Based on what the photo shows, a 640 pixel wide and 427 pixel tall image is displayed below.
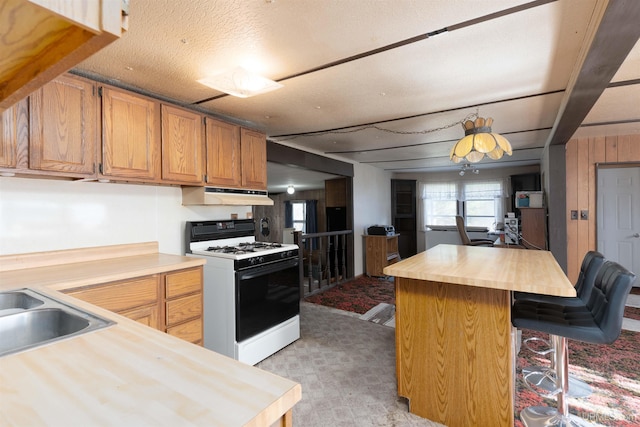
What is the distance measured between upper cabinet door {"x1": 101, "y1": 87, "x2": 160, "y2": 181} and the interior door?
5.82 m

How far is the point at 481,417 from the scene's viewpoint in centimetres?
176

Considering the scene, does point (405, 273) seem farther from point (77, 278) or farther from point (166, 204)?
point (166, 204)

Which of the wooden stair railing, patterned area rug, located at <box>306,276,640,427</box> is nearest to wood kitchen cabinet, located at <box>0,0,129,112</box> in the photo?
patterned area rug, located at <box>306,276,640,427</box>

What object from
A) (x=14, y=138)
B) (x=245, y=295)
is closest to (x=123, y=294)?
(x=245, y=295)

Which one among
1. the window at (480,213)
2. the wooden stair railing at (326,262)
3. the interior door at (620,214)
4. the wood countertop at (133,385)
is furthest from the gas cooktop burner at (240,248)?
the window at (480,213)

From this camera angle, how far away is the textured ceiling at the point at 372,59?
1.54m

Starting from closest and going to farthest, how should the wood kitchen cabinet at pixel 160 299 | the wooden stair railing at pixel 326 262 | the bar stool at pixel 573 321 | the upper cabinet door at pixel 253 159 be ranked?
the bar stool at pixel 573 321
the wood kitchen cabinet at pixel 160 299
the upper cabinet door at pixel 253 159
the wooden stair railing at pixel 326 262

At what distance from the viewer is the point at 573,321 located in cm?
172

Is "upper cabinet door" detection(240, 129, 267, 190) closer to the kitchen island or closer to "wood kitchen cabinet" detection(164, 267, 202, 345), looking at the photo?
"wood kitchen cabinet" detection(164, 267, 202, 345)

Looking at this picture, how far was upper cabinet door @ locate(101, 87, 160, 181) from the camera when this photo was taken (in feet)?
7.02

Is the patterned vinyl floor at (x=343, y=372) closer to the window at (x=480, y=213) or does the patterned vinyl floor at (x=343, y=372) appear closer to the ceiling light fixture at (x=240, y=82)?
the ceiling light fixture at (x=240, y=82)

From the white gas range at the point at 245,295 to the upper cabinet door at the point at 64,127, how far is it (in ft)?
3.36

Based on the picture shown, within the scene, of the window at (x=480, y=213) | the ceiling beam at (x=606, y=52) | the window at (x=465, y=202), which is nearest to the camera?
the ceiling beam at (x=606, y=52)

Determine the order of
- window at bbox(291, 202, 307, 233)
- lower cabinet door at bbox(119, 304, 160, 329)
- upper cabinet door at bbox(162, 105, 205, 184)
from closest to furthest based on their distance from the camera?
1. lower cabinet door at bbox(119, 304, 160, 329)
2. upper cabinet door at bbox(162, 105, 205, 184)
3. window at bbox(291, 202, 307, 233)
